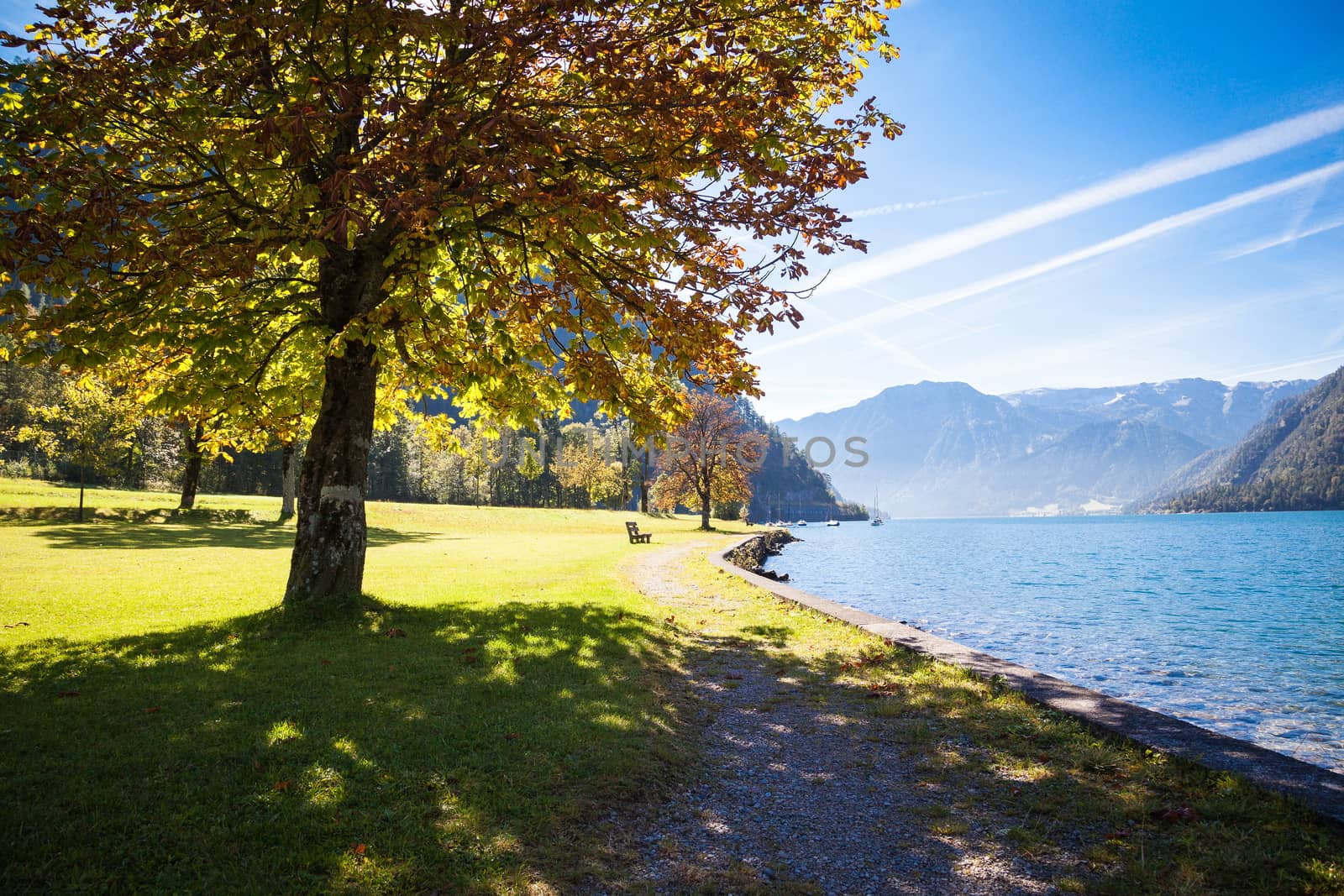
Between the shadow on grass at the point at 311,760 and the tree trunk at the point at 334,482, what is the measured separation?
1.50 metres

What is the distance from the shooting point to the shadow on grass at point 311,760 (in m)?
3.86

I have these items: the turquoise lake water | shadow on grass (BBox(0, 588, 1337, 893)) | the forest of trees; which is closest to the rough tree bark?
shadow on grass (BBox(0, 588, 1337, 893))

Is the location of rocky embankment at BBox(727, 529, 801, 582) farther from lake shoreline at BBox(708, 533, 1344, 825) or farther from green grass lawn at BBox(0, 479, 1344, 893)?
green grass lawn at BBox(0, 479, 1344, 893)

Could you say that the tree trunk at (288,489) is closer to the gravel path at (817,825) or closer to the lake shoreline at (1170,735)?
the gravel path at (817,825)

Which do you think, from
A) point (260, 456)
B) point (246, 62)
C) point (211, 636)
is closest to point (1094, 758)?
point (246, 62)

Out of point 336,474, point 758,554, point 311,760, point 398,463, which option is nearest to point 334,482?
point 336,474

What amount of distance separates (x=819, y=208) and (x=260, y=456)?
3961 inches

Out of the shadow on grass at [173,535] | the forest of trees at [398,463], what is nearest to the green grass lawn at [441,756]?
the shadow on grass at [173,535]

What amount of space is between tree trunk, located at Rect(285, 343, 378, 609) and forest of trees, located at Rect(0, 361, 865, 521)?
30.3 m

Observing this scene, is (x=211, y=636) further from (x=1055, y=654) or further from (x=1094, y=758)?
(x=1055, y=654)

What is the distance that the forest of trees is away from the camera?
2069 inches

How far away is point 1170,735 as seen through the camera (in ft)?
19.2

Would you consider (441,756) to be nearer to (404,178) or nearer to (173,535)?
(404,178)

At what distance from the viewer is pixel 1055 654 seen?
15609 millimetres
